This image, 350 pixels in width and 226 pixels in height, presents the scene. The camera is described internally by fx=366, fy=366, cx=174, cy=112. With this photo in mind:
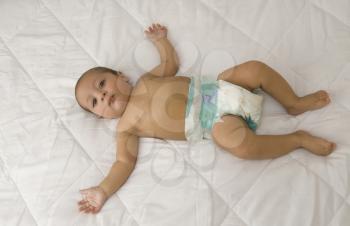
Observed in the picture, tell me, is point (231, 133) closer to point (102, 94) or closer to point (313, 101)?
point (313, 101)

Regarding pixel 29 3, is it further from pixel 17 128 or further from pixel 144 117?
pixel 144 117

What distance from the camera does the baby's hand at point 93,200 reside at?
1018 millimetres

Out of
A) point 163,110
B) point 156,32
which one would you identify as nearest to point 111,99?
point 163,110

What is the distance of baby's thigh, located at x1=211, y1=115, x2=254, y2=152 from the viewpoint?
3.27 feet

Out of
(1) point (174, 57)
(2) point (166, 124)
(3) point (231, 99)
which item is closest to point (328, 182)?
(3) point (231, 99)

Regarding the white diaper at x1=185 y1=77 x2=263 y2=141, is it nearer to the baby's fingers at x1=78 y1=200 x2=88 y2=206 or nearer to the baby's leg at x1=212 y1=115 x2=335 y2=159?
the baby's leg at x1=212 y1=115 x2=335 y2=159

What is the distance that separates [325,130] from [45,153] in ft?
2.72

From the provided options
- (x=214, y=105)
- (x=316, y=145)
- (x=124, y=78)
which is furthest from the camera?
(x=124, y=78)

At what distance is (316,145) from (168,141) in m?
0.43

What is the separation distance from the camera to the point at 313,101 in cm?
104

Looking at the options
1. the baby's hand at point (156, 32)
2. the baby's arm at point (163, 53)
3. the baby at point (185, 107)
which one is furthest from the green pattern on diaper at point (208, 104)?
the baby's hand at point (156, 32)

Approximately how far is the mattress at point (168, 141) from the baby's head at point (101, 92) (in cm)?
6

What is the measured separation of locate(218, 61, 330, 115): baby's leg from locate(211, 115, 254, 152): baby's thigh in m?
0.12

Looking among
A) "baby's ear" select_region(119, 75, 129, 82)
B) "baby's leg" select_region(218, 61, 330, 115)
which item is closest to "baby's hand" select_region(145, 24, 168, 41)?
"baby's ear" select_region(119, 75, 129, 82)
